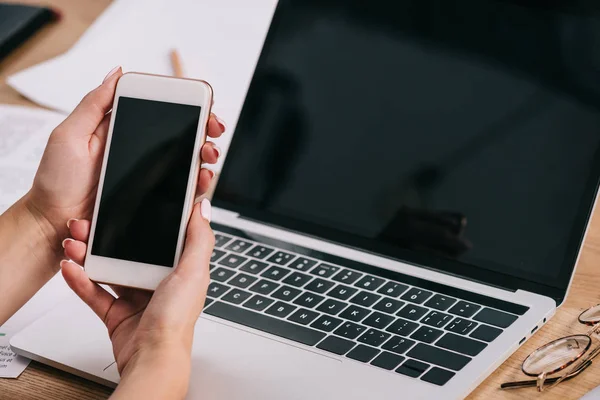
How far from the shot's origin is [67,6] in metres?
1.20

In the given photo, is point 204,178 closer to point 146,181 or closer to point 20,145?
point 146,181

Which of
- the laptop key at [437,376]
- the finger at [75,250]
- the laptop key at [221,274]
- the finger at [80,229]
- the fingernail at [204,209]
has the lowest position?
the laptop key at [437,376]

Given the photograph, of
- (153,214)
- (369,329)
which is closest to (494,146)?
(369,329)

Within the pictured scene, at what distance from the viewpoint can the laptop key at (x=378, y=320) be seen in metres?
0.62

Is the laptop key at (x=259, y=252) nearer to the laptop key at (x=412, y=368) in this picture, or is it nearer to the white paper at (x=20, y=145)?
the laptop key at (x=412, y=368)

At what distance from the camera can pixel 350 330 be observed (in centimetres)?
62

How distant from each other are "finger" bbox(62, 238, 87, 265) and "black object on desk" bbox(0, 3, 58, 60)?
0.58m

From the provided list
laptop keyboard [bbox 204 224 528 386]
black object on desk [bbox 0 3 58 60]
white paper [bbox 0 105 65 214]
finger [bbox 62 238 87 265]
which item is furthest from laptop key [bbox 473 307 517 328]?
black object on desk [bbox 0 3 58 60]

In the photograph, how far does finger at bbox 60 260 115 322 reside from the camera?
1.93ft

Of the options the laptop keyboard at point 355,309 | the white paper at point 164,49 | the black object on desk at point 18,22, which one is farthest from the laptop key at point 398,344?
the black object on desk at point 18,22

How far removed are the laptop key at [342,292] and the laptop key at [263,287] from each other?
49 mm

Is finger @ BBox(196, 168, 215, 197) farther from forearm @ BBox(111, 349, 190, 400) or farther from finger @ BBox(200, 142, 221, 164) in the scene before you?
forearm @ BBox(111, 349, 190, 400)

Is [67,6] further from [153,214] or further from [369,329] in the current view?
[369,329]

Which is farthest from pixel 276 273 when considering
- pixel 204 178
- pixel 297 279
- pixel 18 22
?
pixel 18 22
